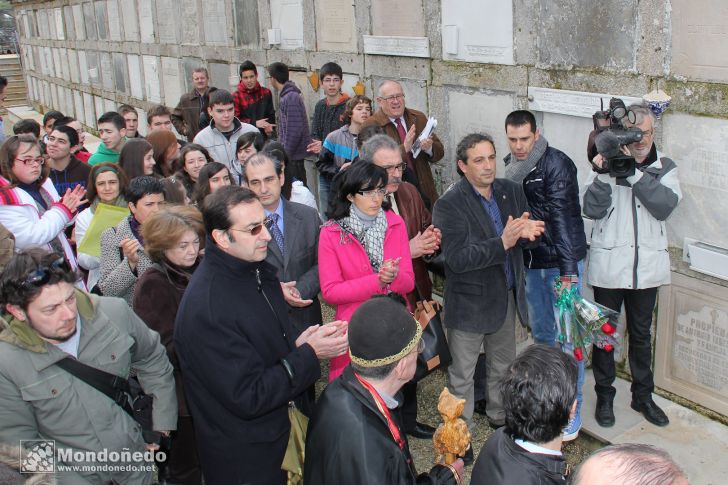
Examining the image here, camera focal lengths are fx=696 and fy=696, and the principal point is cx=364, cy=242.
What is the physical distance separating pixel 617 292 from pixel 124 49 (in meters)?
14.1

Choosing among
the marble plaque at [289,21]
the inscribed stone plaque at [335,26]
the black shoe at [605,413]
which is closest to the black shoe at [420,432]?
the black shoe at [605,413]

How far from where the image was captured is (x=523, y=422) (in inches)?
89.5

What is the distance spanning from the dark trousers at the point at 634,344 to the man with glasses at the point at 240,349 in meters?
1.94

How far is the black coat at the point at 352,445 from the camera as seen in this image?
224 centimetres

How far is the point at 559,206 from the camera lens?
4.36m

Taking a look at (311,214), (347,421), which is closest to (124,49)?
(311,214)

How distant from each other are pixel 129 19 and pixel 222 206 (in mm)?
13741

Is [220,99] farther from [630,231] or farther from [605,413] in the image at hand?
[605,413]

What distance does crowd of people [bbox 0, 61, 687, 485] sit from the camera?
2.44m

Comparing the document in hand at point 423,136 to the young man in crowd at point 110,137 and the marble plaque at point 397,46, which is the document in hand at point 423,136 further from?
the young man in crowd at point 110,137

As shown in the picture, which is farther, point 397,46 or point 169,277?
point 397,46

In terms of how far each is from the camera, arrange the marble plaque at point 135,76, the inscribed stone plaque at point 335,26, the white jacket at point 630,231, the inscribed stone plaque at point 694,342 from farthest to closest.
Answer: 1. the marble plaque at point 135,76
2. the inscribed stone plaque at point 335,26
3. the inscribed stone plaque at point 694,342
4. the white jacket at point 630,231

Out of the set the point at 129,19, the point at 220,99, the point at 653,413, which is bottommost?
the point at 653,413

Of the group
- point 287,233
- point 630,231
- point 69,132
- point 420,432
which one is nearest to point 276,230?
point 287,233
